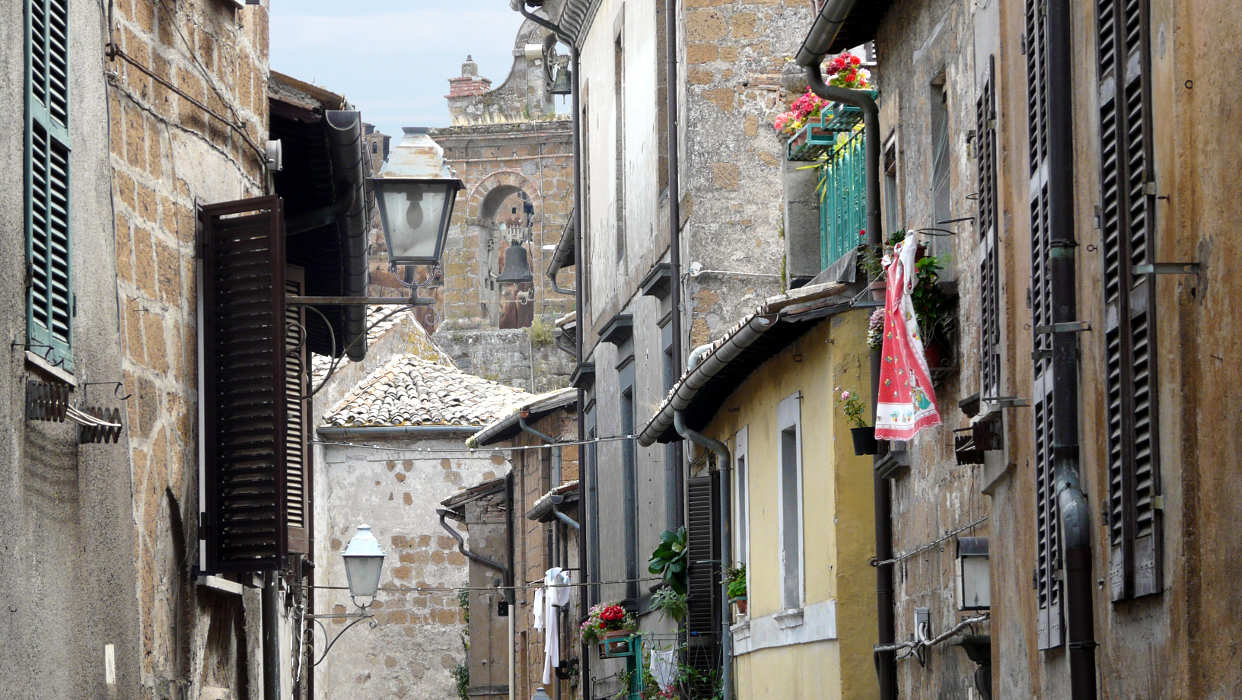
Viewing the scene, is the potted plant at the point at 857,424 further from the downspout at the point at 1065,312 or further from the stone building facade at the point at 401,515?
the stone building facade at the point at 401,515

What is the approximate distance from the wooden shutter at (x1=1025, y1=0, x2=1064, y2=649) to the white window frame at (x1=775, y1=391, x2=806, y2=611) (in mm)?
5426

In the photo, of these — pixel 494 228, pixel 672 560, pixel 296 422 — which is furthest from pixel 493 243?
pixel 296 422

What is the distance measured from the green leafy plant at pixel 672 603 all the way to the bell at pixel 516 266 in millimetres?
24215

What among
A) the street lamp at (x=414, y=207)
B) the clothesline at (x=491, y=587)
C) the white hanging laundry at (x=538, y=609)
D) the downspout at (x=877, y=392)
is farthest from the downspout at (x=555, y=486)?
the downspout at (x=877, y=392)

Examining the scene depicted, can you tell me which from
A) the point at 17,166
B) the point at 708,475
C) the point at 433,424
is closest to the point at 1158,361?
the point at 17,166

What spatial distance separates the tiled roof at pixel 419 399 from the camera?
32.4m

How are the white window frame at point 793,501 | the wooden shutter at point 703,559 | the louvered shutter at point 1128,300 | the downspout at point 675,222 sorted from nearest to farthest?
the louvered shutter at point 1128,300 → the white window frame at point 793,501 → the wooden shutter at point 703,559 → the downspout at point 675,222

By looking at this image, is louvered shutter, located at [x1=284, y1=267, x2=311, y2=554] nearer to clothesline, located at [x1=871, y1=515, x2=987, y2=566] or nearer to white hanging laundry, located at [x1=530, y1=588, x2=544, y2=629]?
clothesline, located at [x1=871, y1=515, x2=987, y2=566]

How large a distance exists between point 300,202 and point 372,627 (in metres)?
19.7

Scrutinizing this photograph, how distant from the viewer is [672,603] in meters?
17.1

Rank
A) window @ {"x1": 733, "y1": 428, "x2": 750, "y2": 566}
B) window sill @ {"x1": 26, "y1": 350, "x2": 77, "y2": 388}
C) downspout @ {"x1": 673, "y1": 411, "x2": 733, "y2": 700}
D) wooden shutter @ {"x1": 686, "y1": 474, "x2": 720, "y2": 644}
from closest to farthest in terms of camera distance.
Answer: window sill @ {"x1": 26, "y1": 350, "x2": 77, "y2": 388}
window @ {"x1": 733, "y1": 428, "x2": 750, "y2": 566}
downspout @ {"x1": 673, "y1": 411, "x2": 733, "y2": 700}
wooden shutter @ {"x1": 686, "y1": 474, "x2": 720, "y2": 644}

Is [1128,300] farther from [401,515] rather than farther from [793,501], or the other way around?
[401,515]

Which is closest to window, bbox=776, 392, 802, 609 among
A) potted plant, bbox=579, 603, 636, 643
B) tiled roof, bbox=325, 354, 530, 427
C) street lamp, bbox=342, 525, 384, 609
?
street lamp, bbox=342, 525, 384, 609

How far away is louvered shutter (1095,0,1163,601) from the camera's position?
5.75 metres
